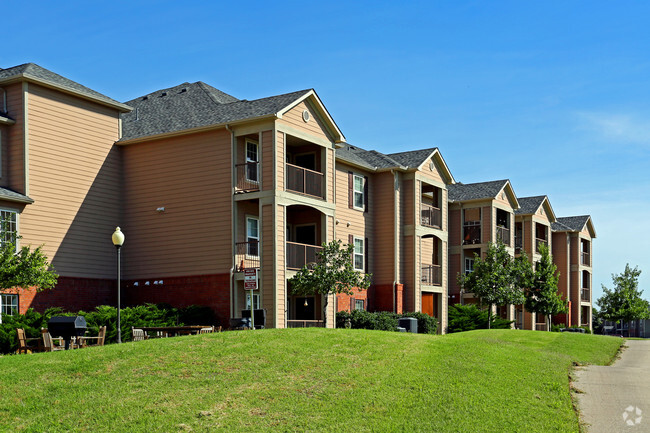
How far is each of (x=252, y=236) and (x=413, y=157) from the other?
40.8ft

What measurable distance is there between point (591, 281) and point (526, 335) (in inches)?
1347

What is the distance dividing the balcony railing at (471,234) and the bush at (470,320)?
202 inches

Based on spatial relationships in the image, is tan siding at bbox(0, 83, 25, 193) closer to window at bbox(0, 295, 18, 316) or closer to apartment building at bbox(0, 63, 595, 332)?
apartment building at bbox(0, 63, 595, 332)

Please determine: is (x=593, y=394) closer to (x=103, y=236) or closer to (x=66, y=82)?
(x=103, y=236)

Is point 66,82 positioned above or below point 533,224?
above

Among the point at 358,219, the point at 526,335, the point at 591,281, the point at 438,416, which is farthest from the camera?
the point at 591,281

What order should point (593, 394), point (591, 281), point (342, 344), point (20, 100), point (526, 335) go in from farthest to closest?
point (591, 281)
point (526, 335)
point (20, 100)
point (342, 344)
point (593, 394)

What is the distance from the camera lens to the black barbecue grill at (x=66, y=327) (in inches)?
808

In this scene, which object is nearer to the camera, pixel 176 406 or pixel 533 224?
pixel 176 406

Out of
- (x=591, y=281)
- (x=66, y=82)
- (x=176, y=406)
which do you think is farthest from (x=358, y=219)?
(x=591, y=281)

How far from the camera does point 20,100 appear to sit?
2666 cm

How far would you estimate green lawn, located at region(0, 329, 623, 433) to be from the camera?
41.2 ft

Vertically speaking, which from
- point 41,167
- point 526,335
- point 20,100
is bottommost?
point 526,335

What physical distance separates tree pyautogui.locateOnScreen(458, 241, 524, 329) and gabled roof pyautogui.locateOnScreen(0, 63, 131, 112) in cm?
1962
